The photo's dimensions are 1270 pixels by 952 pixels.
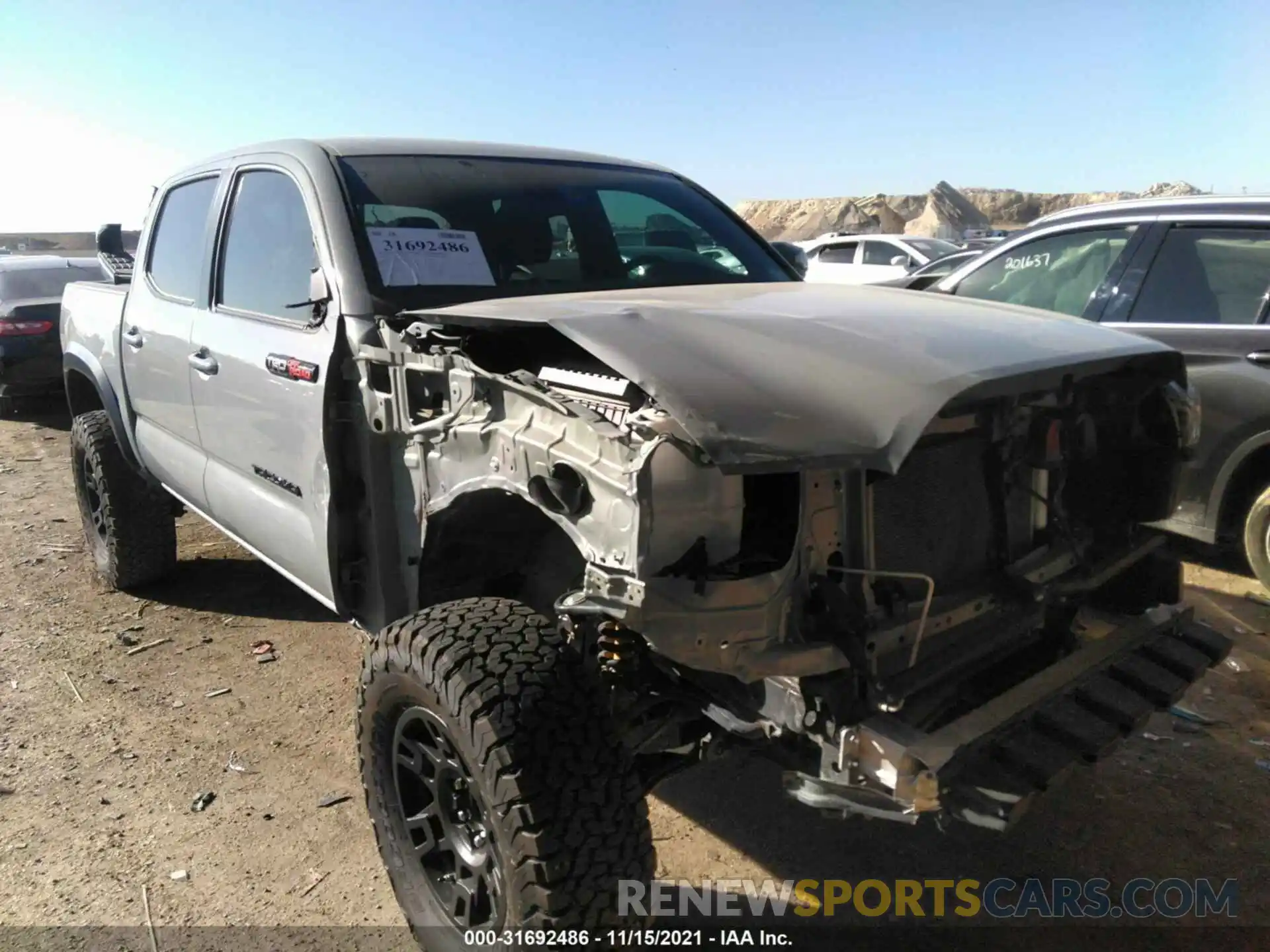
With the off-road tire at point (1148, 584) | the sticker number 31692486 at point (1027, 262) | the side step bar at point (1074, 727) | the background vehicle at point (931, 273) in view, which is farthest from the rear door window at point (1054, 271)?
the side step bar at point (1074, 727)

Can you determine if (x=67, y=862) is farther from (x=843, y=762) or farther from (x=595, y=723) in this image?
(x=843, y=762)

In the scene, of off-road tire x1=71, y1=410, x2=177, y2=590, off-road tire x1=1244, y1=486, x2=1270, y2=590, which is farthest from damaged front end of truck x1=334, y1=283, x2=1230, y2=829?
off-road tire x1=71, y1=410, x2=177, y2=590

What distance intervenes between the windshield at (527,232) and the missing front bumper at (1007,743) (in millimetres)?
1758

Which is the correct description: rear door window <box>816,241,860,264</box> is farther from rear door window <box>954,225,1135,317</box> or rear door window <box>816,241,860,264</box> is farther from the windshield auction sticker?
the windshield auction sticker

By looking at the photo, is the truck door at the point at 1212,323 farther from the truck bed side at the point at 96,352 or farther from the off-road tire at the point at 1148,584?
the truck bed side at the point at 96,352

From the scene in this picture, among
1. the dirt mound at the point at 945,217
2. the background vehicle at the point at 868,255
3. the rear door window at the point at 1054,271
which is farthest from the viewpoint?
the dirt mound at the point at 945,217

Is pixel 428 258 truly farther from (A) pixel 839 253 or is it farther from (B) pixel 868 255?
(A) pixel 839 253

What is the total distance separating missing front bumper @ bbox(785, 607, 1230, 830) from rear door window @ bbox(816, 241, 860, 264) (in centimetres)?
1319

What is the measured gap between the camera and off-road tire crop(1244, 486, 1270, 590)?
4.34 metres

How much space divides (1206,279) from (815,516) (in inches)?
145

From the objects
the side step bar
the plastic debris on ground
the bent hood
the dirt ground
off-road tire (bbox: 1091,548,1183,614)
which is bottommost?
the dirt ground

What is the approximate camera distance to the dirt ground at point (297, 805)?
274 centimetres

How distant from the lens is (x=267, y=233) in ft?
11.1

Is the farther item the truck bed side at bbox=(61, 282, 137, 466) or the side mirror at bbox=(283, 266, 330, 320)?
the truck bed side at bbox=(61, 282, 137, 466)
